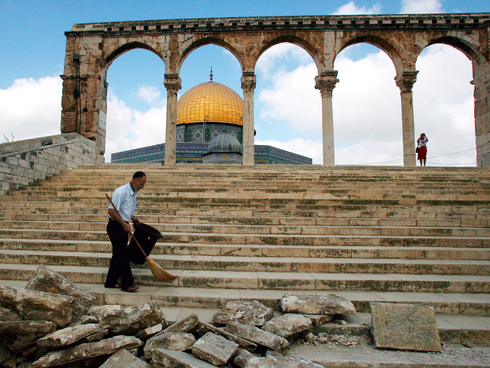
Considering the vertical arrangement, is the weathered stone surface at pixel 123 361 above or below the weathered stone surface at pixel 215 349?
below

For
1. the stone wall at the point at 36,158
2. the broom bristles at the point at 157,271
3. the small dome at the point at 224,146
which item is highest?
the small dome at the point at 224,146

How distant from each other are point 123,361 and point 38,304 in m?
0.94

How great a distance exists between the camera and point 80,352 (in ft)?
8.50

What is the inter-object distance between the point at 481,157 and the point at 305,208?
12.0 metres

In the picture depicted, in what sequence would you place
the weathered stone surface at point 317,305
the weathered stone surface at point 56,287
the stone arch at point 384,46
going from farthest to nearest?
the stone arch at point 384,46 → the weathered stone surface at point 317,305 → the weathered stone surface at point 56,287

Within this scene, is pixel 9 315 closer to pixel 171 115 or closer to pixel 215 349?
pixel 215 349

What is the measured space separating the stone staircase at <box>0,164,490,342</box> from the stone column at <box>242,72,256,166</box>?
4809 millimetres

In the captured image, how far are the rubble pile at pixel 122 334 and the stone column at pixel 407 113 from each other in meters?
12.7

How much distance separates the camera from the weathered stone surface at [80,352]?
256cm

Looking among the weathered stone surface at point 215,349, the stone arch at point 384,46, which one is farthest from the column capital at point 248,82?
the weathered stone surface at point 215,349

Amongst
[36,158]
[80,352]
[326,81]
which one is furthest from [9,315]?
[326,81]

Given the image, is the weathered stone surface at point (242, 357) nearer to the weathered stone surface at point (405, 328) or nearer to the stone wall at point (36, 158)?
the weathered stone surface at point (405, 328)

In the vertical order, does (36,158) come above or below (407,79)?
below

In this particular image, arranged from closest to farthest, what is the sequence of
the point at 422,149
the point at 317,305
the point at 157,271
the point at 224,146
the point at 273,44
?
the point at 317,305 < the point at 157,271 < the point at 422,149 < the point at 273,44 < the point at 224,146
